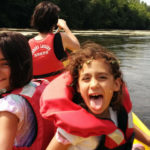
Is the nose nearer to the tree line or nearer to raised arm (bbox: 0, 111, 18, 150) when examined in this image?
raised arm (bbox: 0, 111, 18, 150)

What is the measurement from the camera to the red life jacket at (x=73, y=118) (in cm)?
115

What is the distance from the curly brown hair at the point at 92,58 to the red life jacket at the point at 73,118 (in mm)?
41

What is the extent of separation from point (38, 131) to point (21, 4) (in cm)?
2825

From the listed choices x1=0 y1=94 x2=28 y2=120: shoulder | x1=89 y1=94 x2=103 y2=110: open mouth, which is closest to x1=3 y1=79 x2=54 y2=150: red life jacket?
x1=0 y1=94 x2=28 y2=120: shoulder

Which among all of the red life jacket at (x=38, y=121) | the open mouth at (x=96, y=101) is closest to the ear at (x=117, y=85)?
the open mouth at (x=96, y=101)

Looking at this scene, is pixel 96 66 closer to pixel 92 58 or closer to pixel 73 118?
pixel 92 58

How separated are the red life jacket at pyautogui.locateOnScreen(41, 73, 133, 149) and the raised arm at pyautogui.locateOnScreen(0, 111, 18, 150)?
16cm

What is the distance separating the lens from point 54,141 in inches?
45.9

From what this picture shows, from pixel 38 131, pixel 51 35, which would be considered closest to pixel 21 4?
pixel 51 35

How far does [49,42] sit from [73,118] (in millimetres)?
1749

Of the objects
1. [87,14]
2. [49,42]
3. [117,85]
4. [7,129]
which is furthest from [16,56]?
[87,14]

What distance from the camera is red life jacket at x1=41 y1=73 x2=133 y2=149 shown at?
1.15 metres

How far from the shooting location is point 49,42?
283 cm

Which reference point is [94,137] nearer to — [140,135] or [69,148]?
[69,148]
